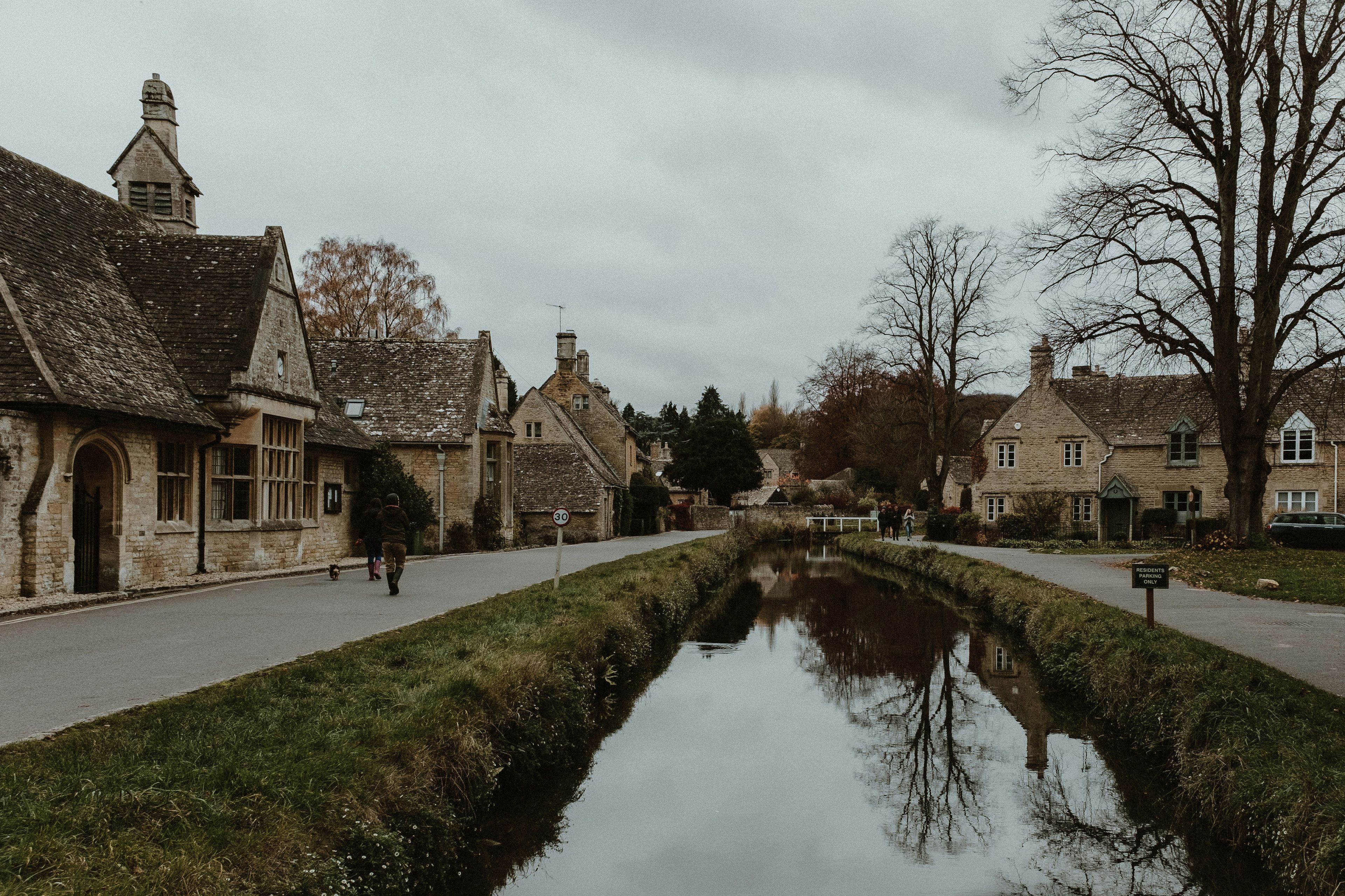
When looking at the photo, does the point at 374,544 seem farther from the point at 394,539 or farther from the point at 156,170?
the point at 156,170

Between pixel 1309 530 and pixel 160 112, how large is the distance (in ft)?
125

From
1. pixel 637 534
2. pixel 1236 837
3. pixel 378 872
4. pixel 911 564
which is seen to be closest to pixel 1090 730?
pixel 1236 837

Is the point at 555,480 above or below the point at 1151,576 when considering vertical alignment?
above

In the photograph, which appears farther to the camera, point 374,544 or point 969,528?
point 969,528

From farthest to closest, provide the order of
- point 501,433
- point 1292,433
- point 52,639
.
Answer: point 1292,433 → point 501,433 → point 52,639

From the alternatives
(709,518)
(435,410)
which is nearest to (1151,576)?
(435,410)

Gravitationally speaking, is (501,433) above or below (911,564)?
above

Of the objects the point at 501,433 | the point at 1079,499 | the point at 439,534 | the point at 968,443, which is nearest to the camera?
the point at 439,534

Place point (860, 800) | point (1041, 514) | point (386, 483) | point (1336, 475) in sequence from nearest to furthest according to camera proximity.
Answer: point (860, 800) → point (386, 483) → point (1336, 475) → point (1041, 514)

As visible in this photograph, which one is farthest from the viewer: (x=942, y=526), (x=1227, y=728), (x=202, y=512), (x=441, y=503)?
(x=942, y=526)

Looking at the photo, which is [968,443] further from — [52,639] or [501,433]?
[52,639]

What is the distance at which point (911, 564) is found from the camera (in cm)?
3191

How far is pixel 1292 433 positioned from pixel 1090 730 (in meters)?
37.9

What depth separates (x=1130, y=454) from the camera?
142 feet
